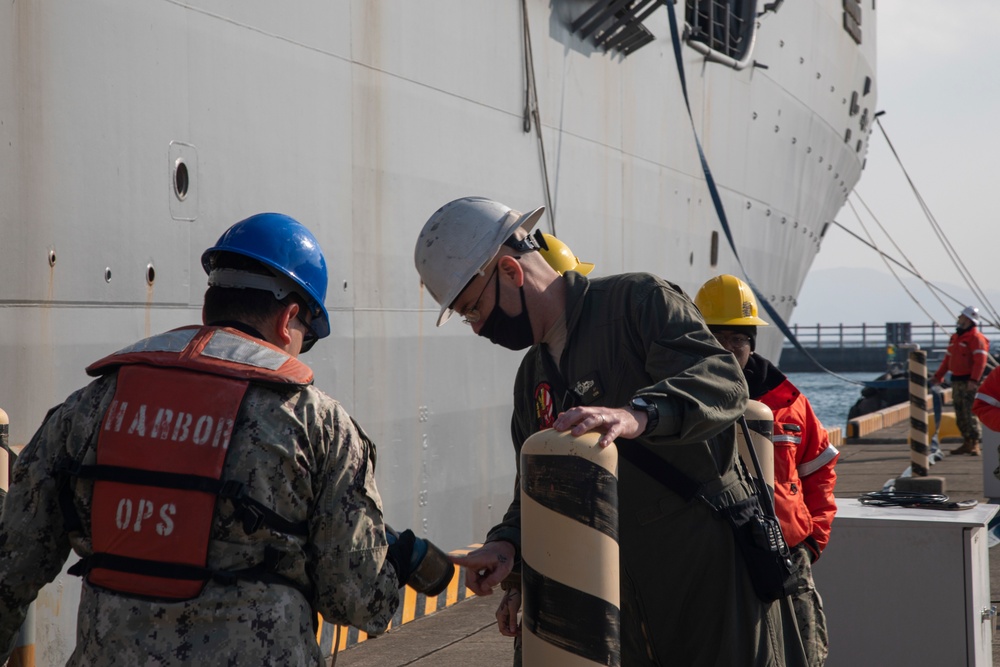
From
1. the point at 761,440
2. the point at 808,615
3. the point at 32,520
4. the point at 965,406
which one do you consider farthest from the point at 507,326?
the point at 965,406

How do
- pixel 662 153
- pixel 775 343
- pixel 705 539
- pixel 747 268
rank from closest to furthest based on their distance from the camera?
pixel 705 539, pixel 662 153, pixel 747 268, pixel 775 343

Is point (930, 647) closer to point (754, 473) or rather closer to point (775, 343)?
point (754, 473)

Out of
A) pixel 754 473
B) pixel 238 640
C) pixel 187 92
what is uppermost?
pixel 187 92

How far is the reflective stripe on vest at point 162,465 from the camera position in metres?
1.97

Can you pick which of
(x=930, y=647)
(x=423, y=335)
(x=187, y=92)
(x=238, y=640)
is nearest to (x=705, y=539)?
(x=238, y=640)

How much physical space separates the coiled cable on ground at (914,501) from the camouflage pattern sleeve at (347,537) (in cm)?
314

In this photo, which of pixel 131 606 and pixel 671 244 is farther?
pixel 671 244

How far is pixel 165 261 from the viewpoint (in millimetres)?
4664

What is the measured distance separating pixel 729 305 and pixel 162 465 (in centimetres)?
242

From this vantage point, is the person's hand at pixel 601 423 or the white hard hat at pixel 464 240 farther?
the white hard hat at pixel 464 240

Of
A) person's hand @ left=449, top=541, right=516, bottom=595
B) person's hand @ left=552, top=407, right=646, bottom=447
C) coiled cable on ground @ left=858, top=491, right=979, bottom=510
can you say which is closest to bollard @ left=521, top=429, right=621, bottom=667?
person's hand @ left=552, top=407, right=646, bottom=447

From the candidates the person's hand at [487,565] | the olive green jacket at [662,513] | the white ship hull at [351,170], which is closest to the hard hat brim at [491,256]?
the olive green jacket at [662,513]

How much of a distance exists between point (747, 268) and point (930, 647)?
27.9 feet

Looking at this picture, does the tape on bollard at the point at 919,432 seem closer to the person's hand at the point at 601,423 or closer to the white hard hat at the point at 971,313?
the white hard hat at the point at 971,313
